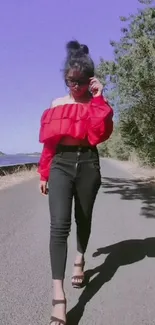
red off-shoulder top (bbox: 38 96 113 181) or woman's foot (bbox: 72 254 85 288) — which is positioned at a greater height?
red off-shoulder top (bbox: 38 96 113 181)

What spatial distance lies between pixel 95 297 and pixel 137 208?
6.65 meters

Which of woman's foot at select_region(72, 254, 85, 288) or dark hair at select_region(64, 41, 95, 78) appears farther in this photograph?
woman's foot at select_region(72, 254, 85, 288)

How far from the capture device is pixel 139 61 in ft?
52.6

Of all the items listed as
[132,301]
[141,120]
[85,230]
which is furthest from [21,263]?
[141,120]

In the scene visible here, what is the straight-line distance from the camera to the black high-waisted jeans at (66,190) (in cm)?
349

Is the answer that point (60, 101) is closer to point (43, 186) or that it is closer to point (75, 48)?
point (75, 48)

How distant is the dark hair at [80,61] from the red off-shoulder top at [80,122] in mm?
275

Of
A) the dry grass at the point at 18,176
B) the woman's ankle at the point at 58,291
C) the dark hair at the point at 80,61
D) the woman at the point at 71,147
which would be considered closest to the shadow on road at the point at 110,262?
the woman's ankle at the point at 58,291

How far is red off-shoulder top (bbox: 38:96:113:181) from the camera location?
3475 millimetres

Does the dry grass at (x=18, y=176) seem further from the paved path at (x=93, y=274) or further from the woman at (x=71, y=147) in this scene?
the woman at (x=71, y=147)

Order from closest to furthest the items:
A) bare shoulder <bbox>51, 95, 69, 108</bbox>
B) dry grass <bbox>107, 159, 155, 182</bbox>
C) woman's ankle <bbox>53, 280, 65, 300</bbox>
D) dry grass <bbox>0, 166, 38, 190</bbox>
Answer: woman's ankle <bbox>53, 280, 65, 300</bbox>, bare shoulder <bbox>51, 95, 69, 108</bbox>, dry grass <bbox>0, 166, 38, 190</bbox>, dry grass <bbox>107, 159, 155, 182</bbox>

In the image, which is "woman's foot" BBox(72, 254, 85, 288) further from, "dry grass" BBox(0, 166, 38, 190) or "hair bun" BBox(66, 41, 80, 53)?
"dry grass" BBox(0, 166, 38, 190)

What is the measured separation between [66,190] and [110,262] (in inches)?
74.5

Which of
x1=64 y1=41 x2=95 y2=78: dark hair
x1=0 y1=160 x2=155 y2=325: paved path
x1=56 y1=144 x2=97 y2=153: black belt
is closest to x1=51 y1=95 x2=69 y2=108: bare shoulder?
x1=64 y1=41 x2=95 y2=78: dark hair
